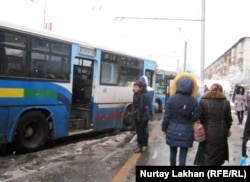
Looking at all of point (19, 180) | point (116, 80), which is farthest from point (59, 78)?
point (19, 180)

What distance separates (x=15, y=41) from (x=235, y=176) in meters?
5.54

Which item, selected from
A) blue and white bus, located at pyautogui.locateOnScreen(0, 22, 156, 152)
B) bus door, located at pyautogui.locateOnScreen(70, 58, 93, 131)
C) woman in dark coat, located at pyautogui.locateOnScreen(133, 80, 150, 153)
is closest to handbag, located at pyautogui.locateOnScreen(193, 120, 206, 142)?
woman in dark coat, located at pyautogui.locateOnScreen(133, 80, 150, 153)

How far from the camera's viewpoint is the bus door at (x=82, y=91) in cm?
1085

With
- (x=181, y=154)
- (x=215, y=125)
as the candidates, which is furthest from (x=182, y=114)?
(x=181, y=154)

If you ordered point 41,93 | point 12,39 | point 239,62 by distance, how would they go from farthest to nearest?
point 239,62 → point 41,93 → point 12,39

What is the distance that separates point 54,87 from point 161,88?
13.6m

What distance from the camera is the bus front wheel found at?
845 cm

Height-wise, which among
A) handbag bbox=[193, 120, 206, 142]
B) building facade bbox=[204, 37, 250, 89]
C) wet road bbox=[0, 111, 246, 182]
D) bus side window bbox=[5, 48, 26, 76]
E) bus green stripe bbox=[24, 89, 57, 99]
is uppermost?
building facade bbox=[204, 37, 250, 89]

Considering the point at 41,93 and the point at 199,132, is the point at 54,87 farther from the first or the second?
the point at 199,132

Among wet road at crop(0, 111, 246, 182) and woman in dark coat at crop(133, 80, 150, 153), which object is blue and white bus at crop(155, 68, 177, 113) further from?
woman in dark coat at crop(133, 80, 150, 153)

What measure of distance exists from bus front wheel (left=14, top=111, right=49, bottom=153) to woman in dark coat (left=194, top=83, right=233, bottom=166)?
436 centimetres

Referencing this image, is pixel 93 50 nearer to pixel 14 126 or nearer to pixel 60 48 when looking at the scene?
pixel 60 48

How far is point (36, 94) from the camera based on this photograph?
871 centimetres

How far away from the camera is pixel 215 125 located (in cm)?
568
